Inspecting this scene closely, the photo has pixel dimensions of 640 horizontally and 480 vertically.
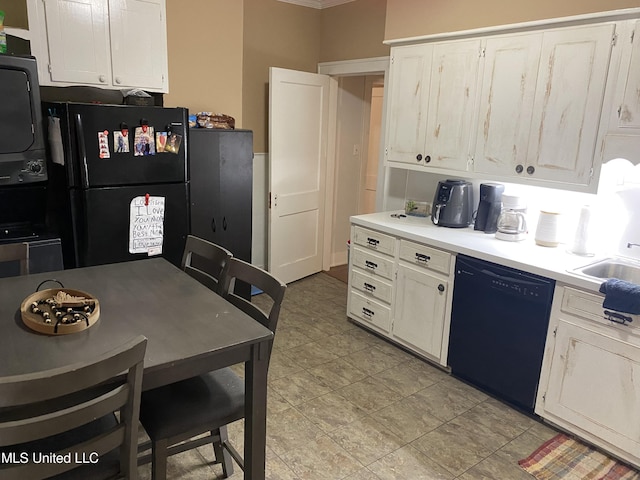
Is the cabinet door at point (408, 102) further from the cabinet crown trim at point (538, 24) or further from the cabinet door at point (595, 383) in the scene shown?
the cabinet door at point (595, 383)

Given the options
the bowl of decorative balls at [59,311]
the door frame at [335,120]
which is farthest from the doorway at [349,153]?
the bowl of decorative balls at [59,311]

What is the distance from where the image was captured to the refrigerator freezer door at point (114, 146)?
2586 millimetres

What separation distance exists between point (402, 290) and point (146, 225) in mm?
1733

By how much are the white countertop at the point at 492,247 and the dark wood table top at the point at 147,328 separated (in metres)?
1.53

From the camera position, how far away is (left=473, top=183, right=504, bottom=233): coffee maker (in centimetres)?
306

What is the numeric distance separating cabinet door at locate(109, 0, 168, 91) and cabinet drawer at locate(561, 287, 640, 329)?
2.77 m

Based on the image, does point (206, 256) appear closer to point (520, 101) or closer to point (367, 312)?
point (367, 312)

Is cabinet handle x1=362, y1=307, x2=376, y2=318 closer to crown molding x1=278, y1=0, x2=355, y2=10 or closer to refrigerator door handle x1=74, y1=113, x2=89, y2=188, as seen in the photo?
refrigerator door handle x1=74, y1=113, x2=89, y2=188

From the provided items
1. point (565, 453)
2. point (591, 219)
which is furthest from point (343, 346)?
point (591, 219)

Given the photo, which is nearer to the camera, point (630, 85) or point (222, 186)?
point (630, 85)

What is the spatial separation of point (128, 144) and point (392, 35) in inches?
82.0

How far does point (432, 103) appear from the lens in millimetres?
3219

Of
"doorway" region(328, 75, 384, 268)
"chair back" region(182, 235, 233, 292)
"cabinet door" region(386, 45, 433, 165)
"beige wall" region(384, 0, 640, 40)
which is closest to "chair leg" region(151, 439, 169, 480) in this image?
"chair back" region(182, 235, 233, 292)

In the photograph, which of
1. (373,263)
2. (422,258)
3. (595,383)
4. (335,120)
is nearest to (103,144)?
(373,263)
